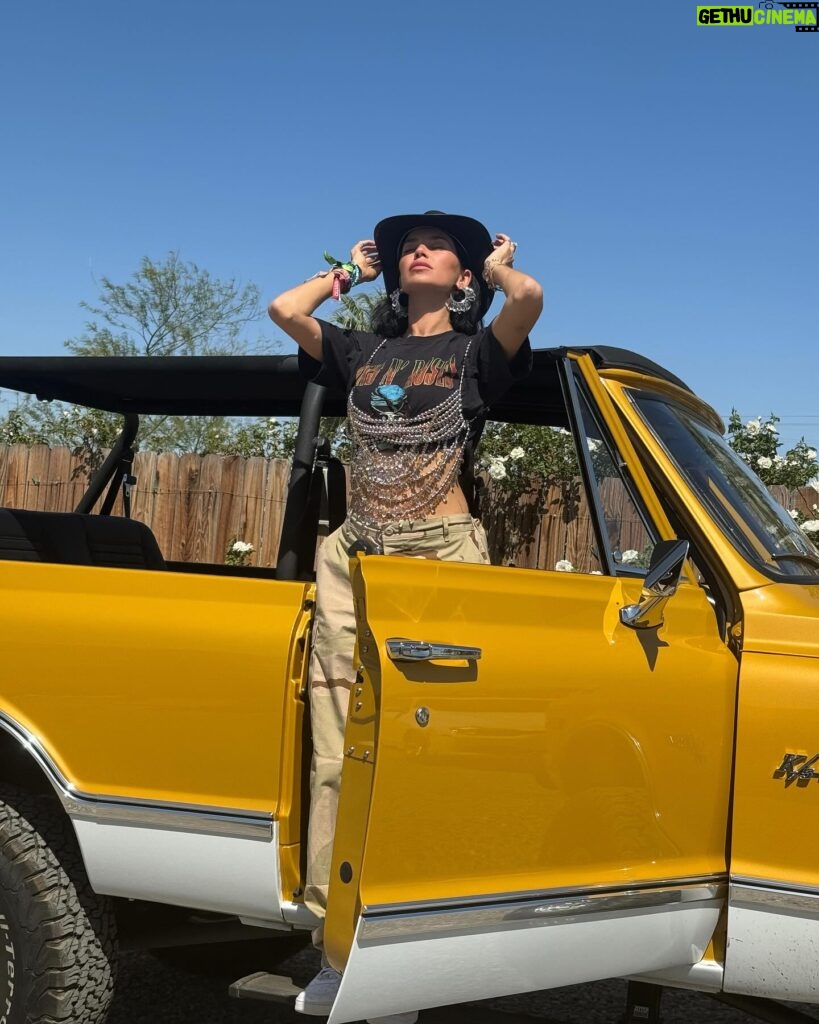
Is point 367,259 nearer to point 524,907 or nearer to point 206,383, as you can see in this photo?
point 206,383

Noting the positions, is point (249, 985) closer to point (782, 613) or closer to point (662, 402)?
point (782, 613)

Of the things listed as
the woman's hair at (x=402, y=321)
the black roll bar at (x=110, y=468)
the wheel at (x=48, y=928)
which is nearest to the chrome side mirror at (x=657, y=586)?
the woman's hair at (x=402, y=321)

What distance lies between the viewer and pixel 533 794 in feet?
7.89

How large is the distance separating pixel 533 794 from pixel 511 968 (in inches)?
15.2

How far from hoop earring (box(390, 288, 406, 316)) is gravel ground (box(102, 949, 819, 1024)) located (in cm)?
219

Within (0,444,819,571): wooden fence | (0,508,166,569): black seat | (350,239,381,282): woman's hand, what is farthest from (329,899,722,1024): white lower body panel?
(0,444,819,571): wooden fence

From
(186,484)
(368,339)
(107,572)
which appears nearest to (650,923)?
(107,572)

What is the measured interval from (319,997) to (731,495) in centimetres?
163

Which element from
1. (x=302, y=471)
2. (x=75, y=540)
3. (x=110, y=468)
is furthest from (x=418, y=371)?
(x=110, y=468)

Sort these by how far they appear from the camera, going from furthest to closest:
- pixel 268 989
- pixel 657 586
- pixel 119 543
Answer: pixel 119 543, pixel 268 989, pixel 657 586

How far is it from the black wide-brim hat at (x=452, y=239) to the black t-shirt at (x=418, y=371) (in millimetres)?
325

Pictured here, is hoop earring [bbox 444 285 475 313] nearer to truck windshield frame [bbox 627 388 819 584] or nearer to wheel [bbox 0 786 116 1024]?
truck windshield frame [bbox 627 388 819 584]

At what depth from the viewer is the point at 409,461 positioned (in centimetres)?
309

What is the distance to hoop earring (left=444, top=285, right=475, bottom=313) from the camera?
342 cm
